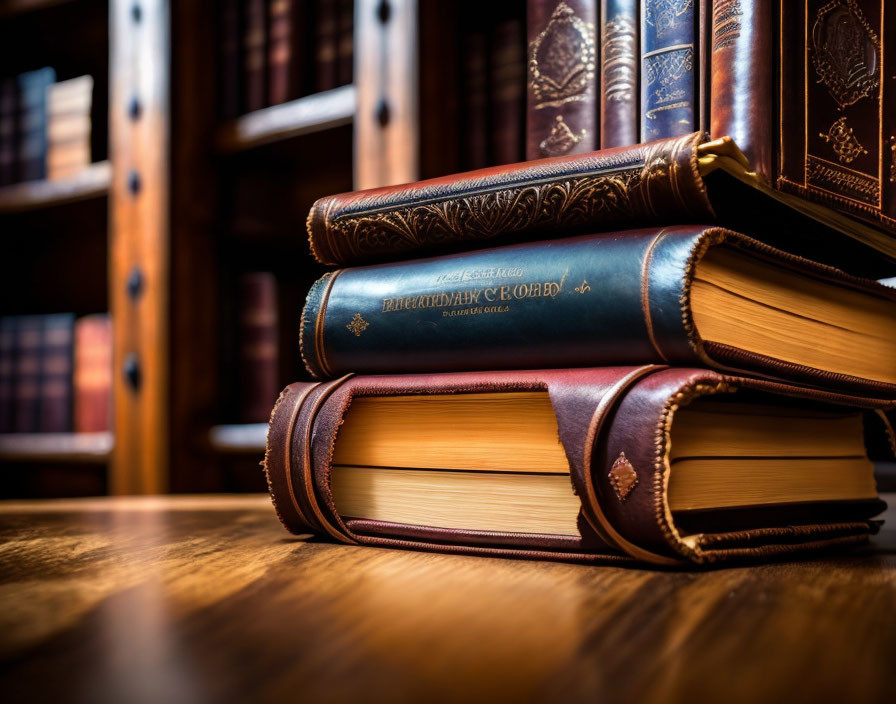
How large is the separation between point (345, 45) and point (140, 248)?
0.46 meters

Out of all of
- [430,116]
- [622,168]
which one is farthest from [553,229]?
[430,116]

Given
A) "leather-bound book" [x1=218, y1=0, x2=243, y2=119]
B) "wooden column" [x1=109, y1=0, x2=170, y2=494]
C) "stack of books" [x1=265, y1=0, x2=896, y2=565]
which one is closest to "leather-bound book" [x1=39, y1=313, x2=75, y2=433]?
"wooden column" [x1=109, y1=0, x2=170, y2=494]

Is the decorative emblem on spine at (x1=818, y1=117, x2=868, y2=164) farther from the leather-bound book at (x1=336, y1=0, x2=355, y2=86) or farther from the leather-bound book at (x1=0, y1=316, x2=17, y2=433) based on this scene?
the leather-bound book at (x1=0, y1=316, x2=17, y2=433)

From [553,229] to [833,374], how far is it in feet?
0.77

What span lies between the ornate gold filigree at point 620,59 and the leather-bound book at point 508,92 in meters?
0.36

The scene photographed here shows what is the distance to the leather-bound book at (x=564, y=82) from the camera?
0.83 metres

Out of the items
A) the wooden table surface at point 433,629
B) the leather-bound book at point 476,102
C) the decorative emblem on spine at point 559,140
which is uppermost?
the leather-bound book at point 476,102

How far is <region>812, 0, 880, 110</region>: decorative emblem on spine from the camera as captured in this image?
750mm

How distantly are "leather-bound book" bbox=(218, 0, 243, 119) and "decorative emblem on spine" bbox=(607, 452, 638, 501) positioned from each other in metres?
1.17

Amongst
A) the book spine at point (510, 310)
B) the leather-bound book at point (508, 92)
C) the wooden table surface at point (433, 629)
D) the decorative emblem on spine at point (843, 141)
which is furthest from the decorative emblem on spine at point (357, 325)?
the leather-bound book at point (508, 92)

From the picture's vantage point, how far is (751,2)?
70 cm

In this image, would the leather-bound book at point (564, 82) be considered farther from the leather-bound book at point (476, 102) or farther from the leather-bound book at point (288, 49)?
the leather-bound book at point (288, 49)

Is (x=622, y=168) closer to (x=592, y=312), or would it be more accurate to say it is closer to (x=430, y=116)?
(x=592, y=312)

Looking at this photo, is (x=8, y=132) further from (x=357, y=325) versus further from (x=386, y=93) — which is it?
(x=357, y=325)
